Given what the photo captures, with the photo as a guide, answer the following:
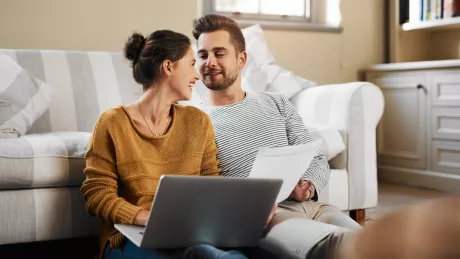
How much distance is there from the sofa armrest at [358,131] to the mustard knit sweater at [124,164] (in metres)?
0.96

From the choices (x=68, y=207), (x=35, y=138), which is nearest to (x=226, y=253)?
(x=68, y=207)

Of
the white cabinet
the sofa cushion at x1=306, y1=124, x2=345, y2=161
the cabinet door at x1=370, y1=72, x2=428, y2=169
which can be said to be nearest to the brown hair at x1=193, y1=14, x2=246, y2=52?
the sofa cushion at x1=306, y1=124, x2=345, y2=161

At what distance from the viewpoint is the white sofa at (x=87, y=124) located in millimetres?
1687

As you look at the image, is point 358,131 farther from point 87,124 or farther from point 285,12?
point 285,12

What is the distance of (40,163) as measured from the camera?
1.66m

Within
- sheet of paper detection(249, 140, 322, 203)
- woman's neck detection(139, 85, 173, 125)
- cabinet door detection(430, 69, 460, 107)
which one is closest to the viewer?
sheet of paper detection(249, 140, 322, 203)

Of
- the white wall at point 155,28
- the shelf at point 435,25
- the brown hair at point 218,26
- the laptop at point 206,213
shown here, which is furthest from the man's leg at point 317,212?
the shelf at point 435,25

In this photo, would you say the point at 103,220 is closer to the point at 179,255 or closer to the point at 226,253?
the point at 179,255

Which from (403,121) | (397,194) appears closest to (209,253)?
(397,194)

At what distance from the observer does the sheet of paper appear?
1325 millimetres

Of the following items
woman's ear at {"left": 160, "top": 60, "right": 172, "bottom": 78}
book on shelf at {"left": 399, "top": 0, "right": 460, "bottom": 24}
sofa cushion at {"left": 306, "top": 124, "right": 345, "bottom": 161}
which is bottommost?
sofa cushion at {"left": 306, "top": 124, "right": 345, "bottom": 161}

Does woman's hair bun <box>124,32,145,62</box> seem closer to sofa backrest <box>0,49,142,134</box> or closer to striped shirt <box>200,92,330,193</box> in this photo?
striped shirt <box>200,92,330,193</box>

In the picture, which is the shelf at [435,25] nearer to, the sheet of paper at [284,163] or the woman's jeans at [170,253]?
the sheet of paper at [284,163]

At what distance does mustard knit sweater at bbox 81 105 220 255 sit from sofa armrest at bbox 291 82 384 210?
96 cm
